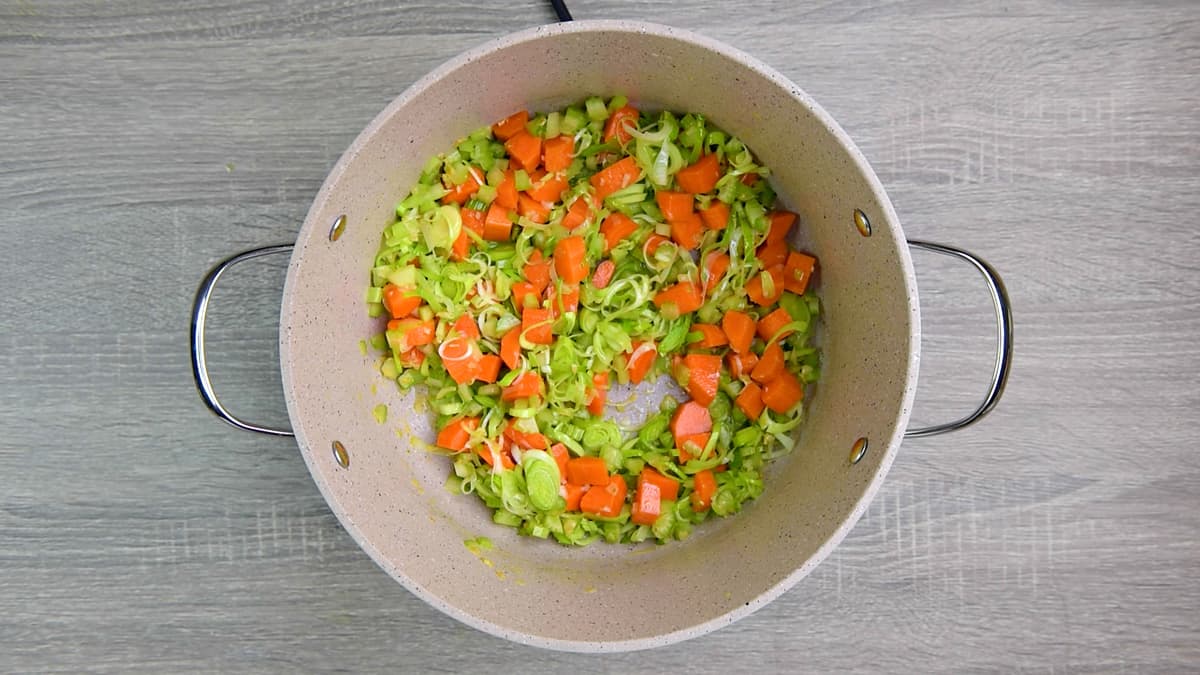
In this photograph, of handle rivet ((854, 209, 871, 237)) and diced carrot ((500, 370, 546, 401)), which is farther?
diced carrot ((500, 370, 546, 401))

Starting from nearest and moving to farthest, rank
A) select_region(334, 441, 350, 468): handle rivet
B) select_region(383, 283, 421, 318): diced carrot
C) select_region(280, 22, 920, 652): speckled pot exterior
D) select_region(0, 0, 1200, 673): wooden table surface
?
1. select_region(280, 22, 920, 652): speckled pot exterior
2. select_region(334, 441, 350, 468): handle rivet
3. select_region(383, 283, 421, 318): diced carrot
4. select_region(0, 0, 1200, 673): wooden table surface

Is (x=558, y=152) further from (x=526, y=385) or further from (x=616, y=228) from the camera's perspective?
(x=526, y=385)

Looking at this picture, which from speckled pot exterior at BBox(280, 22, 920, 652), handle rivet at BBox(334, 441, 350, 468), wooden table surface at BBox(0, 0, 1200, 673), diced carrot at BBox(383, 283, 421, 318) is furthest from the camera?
wooden table surface at BBox(0, 0, 1200, 673)

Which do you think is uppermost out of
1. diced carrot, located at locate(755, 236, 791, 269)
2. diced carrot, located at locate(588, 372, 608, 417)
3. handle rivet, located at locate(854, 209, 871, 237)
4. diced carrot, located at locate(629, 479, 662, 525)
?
handle rivet, located at locate(854, 209, 871, 237)

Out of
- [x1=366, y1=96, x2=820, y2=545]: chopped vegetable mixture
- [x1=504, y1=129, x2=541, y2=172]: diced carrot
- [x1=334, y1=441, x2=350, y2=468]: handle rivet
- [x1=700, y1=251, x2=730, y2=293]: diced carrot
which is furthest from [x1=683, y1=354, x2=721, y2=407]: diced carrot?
[x1=334, y1=441, x2=350, y2=468]: handle rivet

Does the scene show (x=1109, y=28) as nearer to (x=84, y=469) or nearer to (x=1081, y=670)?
(x=1081, y=670)

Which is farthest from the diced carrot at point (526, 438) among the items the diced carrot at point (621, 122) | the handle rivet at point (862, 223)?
the handle rivet at point (862, 223)

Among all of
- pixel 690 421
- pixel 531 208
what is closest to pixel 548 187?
pixel 531 208

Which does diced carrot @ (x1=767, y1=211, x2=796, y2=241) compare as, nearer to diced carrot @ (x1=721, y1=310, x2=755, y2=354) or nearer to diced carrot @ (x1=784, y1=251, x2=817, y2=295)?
diced carrot @ (x1=784, y1=251, x2=817, y2=295)

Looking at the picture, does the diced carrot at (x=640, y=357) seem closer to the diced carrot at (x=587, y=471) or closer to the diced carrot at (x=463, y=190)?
the diced carrot at (x=587, y=471)
